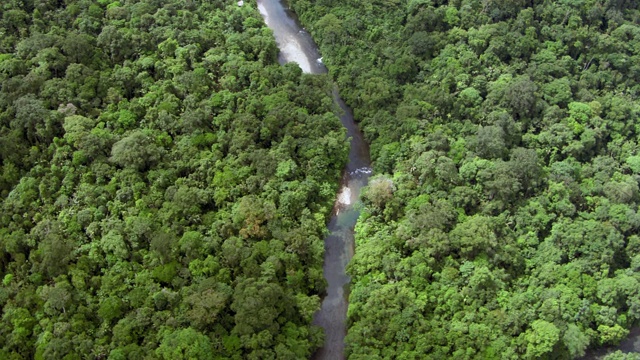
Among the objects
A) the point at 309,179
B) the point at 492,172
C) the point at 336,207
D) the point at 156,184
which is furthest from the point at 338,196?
the point at 156,184

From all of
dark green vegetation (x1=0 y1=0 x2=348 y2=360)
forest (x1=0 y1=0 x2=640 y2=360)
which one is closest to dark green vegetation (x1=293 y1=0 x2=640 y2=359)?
forest (x1=0 y1=0 x2=640 y2=360)

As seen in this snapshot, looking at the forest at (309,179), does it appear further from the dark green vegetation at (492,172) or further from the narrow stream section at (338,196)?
the narrow stream section at (338,196)

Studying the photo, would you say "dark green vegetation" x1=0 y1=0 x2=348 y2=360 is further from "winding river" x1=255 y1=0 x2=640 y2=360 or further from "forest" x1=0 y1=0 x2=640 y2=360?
"winding river" x1=255 y1=0 x2=640 y2=360

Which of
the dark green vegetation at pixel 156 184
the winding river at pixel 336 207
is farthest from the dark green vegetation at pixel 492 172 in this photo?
the dark green vegetation at pixel 156 184

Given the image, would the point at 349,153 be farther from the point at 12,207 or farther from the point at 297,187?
the point at 12,207

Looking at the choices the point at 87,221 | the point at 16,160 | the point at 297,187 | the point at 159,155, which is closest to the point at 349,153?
the point at 297,187
